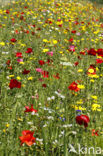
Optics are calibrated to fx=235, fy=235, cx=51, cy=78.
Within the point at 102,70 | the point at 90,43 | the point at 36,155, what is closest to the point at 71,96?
the point at 36,155

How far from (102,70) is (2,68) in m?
1.29

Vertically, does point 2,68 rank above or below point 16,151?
below

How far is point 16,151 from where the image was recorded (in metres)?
1.38

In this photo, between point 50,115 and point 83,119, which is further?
point 50,115

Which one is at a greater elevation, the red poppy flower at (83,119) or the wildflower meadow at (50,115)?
the red poppy flower at (83,119)

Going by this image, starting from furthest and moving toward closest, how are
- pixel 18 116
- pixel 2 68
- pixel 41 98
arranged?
pixel 2 68, pixel 41 98, pixel 18 116

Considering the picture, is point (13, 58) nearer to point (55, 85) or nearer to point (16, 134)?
point (55, 85)

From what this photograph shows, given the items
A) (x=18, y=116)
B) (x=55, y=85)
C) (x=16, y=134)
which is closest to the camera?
(x=16, y=134)

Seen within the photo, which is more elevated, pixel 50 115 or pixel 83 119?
pixel 83 119

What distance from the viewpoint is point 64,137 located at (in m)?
1.47

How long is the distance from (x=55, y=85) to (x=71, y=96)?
0.98 feet

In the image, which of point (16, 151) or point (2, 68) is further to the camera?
point (2, 68)

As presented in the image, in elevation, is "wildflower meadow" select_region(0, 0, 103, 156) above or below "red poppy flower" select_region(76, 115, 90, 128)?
below

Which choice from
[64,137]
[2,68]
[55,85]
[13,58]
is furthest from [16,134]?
[13,58]
